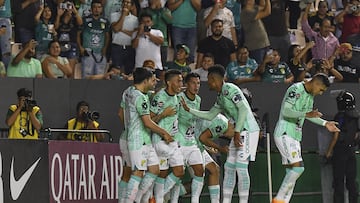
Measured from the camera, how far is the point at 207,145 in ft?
62.7

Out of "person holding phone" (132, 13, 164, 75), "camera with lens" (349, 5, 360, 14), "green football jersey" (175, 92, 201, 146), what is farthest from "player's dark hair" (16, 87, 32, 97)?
"camera with lens" (349, 5, 360, 14)

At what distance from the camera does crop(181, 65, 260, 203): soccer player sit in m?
18.3

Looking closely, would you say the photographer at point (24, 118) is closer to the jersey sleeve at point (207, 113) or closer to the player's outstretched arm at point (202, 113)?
the player's outstretched arm at point (202, 113)

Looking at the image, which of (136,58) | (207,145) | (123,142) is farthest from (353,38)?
(123,142)

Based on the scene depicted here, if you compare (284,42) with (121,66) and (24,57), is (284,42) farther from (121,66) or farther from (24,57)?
(24,57)

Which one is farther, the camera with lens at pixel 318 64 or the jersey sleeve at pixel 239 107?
the camera with lens at pixel 318 64

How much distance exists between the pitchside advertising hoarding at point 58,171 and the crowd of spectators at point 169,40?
7.89ft

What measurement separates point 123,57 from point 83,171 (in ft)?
13.0

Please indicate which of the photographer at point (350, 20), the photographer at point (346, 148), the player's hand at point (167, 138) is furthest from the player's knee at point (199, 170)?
the photographer at point (350, 20)

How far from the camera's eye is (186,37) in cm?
2292

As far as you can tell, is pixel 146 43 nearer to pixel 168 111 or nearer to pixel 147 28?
pixel 147 28

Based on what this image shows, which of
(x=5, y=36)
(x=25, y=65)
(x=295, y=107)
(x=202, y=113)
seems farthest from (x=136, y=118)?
(x=5, y=36)

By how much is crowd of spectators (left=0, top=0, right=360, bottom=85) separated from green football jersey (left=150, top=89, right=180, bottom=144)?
3.33 metres

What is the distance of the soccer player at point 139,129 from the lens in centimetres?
→ 1742
